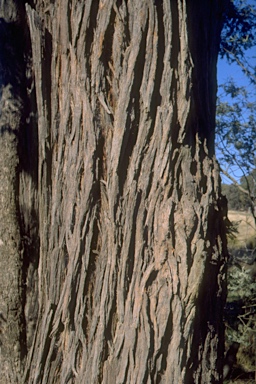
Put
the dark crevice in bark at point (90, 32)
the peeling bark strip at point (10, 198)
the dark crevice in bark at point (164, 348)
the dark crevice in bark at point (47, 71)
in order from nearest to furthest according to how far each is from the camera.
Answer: the dark crevice in bark at point (164, 348) → the dark crevice in bark at point (90, 32) → the dark crevice in bark at point (47, 71) → the peeling bark strip at point (10, 198)

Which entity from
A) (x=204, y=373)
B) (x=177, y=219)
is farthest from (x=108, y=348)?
(x=177, y=219)

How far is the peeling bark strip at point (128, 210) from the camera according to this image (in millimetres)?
2164

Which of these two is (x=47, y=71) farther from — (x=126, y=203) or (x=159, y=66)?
(x=126, y=203)

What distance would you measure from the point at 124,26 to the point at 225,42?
478cm

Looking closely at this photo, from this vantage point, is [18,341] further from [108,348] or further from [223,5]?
[223,5]

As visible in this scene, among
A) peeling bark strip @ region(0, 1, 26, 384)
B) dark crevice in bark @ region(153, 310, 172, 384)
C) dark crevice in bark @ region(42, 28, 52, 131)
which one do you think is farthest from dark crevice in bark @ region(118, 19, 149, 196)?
peeling bark strip @ region(0, 1, 26, 384)

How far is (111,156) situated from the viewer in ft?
7.26

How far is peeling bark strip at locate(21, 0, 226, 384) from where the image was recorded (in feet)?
7.10

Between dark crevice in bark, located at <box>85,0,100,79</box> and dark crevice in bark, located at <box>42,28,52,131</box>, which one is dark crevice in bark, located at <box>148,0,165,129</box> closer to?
dark crevice in bark, located at <box>85,0,100,79</box>

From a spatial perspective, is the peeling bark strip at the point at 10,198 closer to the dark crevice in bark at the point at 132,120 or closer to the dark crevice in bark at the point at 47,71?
the dark crevice in bark at the point at 47,71

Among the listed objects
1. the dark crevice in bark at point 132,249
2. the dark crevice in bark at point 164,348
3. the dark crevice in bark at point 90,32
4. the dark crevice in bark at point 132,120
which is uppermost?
the dark crevice in bark at point 90,32

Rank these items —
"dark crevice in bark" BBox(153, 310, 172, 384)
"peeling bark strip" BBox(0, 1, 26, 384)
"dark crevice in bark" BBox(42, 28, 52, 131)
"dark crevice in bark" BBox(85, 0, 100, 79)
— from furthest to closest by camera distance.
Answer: "peeling bark strip" BBox(0, 1, 26, 384) → "dark crevice in bark" BBox(42, 28, 52, 131) → "dark crevice in bark" BBox(85, 0, 100, 79) → "dark crevice in bark" BBox(153, 310, 172, 384)

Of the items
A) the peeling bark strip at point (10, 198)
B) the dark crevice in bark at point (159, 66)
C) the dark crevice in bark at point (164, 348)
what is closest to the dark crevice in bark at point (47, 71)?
the peeling bark strip at point (10, 198)

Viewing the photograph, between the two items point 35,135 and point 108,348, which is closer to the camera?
point 108,348
